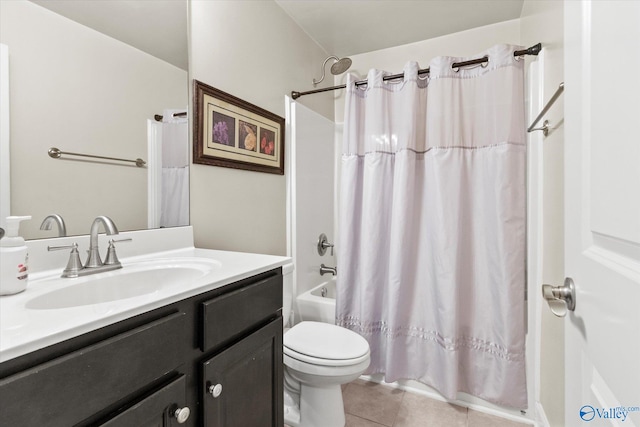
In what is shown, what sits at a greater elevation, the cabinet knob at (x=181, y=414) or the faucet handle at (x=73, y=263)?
the faucet handle at (x=73, y=263)

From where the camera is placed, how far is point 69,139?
982 mm

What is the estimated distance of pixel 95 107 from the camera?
1045 mm

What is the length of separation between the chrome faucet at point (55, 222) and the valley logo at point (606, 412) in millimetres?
1345

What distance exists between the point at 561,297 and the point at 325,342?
1.11 metres

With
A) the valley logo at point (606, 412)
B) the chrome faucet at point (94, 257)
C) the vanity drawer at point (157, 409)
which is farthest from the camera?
the chrome faucet at point (94, 257)


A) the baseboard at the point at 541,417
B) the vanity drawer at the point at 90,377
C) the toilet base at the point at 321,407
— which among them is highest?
the vanity drawer at the point at 90,377

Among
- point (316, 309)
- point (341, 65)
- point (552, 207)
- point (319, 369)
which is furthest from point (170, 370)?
point (341, 65)

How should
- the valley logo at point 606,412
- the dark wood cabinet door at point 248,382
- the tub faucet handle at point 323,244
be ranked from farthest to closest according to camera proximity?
the tub faucet handle at point 323,244 < the dark wood cabinet door at point 248,382 < the valley logo at point 606,412

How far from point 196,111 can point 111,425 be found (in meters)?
1.17

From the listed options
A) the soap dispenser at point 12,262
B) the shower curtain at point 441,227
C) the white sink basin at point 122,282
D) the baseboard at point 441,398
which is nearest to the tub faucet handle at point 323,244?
the shower curtain at point 441,227

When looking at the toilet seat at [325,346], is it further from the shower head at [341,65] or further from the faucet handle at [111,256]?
the shower head at [341,65]

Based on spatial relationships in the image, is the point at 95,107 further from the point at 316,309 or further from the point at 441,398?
the point at 441,398

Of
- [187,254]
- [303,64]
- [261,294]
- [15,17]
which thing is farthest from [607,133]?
[303,64]

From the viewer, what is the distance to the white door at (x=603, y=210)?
0.38 m
